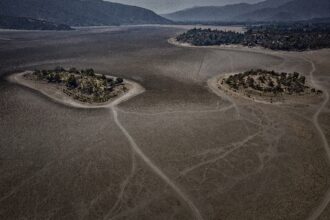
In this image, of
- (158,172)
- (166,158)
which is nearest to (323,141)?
(166,158)

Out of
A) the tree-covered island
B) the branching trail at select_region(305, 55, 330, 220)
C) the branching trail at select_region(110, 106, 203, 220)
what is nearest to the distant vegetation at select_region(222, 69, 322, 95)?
the tree-covered island

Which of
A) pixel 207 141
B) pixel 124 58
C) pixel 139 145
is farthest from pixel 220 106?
pixel 124 58

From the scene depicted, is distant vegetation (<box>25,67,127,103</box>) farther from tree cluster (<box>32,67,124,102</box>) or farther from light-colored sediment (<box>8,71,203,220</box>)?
light-colored sediment (<box>8,71,203,220</box>)

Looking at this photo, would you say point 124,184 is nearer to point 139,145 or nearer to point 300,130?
point 139,145

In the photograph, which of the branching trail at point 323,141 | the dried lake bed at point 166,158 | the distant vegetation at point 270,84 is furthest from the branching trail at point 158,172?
the distant vegetation at point 270,84

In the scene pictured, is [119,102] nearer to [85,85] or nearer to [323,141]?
[85,85]
